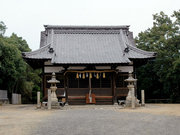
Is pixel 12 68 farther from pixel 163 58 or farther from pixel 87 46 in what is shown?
pixel 163 58

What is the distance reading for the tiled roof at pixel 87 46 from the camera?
1889 centimetres

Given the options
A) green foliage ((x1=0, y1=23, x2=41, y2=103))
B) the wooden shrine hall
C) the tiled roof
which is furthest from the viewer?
green foliage ((x1=0, y1=23, x2=41, y2=103))

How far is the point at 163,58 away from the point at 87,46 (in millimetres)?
9092

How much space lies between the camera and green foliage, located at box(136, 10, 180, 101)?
79.0ft

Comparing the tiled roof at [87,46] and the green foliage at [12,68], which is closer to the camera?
the tiled roof at [87,46]

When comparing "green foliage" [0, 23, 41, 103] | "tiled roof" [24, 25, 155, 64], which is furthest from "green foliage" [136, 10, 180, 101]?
"green foliage" [0, 23, 41, 103]

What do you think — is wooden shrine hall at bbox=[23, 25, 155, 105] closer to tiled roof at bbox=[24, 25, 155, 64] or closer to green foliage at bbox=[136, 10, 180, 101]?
tiled roof at bbox=[24, 25, 155, 64]

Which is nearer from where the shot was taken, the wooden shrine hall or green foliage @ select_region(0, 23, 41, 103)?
the wooden shrine hall

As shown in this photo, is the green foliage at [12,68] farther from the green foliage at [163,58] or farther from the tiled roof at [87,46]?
the green foliage at [163,58]

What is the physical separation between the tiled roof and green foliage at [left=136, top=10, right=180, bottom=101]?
12.9ft

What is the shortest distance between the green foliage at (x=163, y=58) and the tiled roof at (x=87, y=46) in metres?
3.95

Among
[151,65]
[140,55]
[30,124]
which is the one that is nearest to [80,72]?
[140,55]

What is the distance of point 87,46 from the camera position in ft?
69.7

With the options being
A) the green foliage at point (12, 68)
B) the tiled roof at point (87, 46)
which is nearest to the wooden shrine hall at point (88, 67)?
the tiled roof at point (87, 46)
